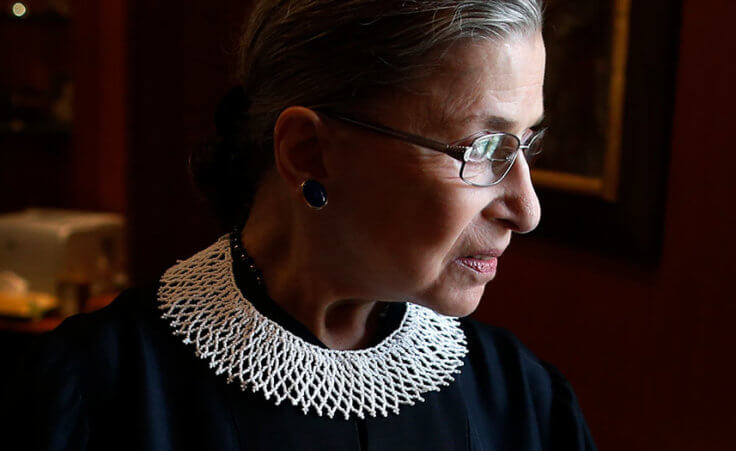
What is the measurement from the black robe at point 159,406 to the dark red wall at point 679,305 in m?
0.66

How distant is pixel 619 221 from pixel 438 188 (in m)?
1.00

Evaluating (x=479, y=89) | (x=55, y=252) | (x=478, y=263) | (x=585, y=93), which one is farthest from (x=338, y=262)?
(x=55, y=252)

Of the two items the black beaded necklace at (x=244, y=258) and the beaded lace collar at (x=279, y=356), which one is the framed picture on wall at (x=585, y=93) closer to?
the beaded lace collar at (x=279, y=356)

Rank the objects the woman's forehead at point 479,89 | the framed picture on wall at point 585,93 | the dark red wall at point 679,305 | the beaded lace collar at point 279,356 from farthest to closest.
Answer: the framed picture on wall at point 585,93
the dark red wall at point 679,305
the beaded lace collar at point 279,356
the woman's forehead at point 479,89

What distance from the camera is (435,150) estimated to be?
1.16 m

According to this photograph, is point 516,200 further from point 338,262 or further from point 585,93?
point 585,93

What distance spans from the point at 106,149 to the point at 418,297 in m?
3.68

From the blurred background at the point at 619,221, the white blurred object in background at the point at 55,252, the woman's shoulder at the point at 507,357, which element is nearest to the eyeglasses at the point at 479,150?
the woman's shoulder at the point at 507,357

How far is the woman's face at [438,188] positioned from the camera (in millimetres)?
1146

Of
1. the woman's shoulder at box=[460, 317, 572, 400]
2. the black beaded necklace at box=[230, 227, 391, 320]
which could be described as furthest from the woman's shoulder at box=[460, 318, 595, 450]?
the black beaded necklace at box=[230, 227, 391, 320]

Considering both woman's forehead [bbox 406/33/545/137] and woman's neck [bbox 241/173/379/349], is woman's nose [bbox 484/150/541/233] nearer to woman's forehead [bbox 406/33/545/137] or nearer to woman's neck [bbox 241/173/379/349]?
woman's forehead [bbox 406/33/545/137]

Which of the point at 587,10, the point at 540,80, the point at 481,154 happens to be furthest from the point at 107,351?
the point at 587,10

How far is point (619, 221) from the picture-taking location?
2047 millimetres

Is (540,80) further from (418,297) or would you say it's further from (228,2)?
(228,2)
